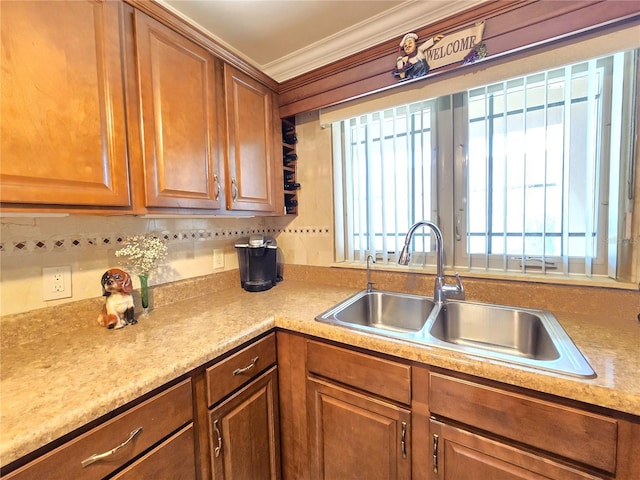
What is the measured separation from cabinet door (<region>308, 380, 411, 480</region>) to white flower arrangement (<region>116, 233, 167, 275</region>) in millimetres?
836

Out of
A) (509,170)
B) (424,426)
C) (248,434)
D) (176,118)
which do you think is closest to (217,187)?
(176,118)

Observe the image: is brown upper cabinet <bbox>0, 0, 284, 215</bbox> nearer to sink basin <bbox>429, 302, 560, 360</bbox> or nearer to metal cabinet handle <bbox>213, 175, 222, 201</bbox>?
metal cabinet handle <bbox>213, 175, 222, 201</bbox>

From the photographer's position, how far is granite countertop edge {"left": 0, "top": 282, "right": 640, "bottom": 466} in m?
0.58

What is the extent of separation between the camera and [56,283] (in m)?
0.98

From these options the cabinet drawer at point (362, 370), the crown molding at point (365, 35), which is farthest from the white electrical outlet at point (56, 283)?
the crown molding at point (365, 35)

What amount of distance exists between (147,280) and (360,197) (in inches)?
45.6

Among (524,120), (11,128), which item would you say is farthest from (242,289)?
(524,120)

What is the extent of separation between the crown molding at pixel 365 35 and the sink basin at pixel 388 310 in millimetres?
1212

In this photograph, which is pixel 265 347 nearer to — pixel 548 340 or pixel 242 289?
pixel 242 289

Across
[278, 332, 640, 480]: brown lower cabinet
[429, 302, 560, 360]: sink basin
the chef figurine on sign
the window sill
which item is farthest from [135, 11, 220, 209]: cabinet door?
[429, 302, 560, 360]: sink basin

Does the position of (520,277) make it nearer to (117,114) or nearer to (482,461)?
(482,461)

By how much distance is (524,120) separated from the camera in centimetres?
118

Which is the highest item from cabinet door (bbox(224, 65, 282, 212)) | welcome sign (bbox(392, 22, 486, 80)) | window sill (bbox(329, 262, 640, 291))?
welcome sign (bbox(392, 22, 486, 80))

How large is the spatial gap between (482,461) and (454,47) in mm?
1446
